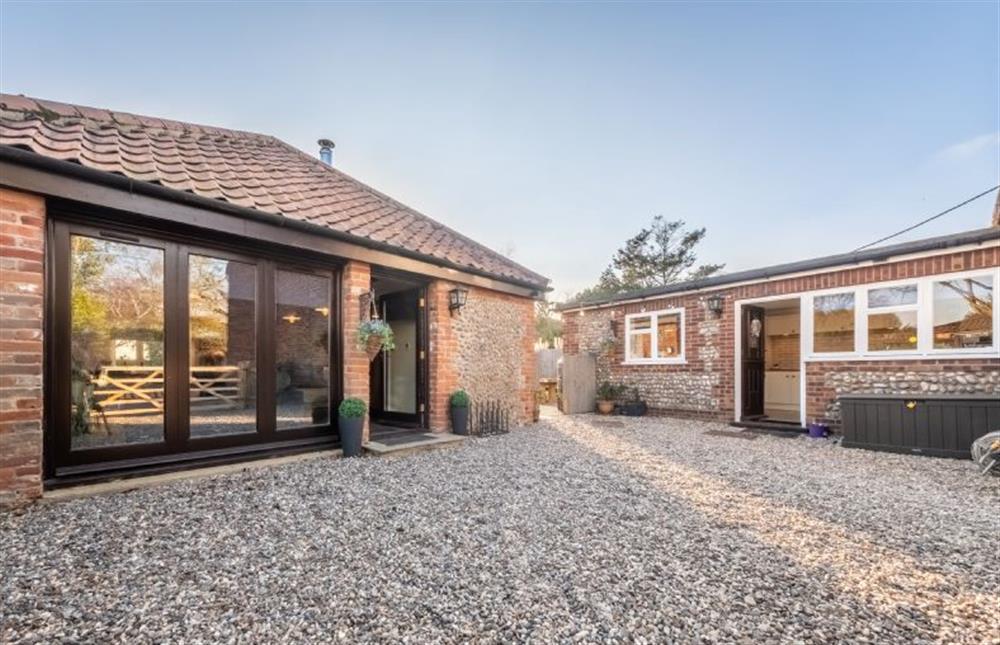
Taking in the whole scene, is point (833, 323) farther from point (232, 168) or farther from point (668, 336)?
point (232, 168)

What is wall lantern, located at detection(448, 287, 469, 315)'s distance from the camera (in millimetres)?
6523

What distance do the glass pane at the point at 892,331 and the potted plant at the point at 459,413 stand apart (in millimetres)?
7059

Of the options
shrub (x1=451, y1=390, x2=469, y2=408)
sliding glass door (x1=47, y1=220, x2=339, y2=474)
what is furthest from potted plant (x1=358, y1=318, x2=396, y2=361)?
shrub (x1=451, y1=390, x2=469, y2=408)

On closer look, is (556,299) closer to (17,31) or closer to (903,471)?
(903,471)

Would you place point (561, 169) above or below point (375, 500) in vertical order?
above

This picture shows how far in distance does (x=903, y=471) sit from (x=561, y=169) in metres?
8.81

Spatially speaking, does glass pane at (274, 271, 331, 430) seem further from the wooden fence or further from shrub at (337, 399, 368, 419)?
the wooden fence

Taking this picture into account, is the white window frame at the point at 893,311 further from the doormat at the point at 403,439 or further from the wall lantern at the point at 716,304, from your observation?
the doormat at the point at 403,439

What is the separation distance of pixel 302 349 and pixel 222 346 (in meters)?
0.85

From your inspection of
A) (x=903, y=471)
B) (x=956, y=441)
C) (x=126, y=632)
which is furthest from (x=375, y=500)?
(x=956, y=441)

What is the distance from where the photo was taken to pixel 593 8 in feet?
23.3

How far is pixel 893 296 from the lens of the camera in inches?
267

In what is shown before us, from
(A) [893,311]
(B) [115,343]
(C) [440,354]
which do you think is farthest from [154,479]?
(A) [893,311]

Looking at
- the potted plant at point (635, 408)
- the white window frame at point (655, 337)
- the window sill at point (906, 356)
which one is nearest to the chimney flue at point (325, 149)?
the white window frame at point (655, 337)
